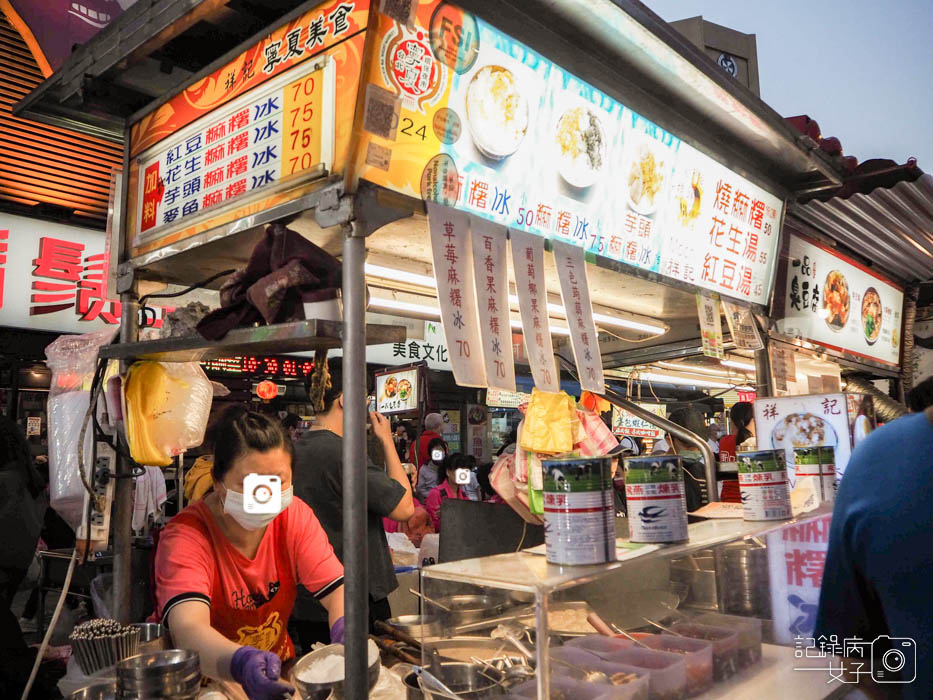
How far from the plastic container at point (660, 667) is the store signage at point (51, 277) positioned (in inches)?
301

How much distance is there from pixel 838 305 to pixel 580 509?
17.9 ft

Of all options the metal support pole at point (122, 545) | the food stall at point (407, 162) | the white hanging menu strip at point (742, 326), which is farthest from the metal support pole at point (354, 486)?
the white hanging menu strip at point (742, 326)

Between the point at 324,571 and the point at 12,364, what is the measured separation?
7348mm

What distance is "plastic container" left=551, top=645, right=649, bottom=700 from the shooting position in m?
1.66

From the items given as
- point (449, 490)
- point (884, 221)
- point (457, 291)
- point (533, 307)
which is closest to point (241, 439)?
point (457, 291)

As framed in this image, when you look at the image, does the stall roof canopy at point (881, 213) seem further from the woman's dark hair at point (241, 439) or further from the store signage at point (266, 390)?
the store signage at point (266, 390)

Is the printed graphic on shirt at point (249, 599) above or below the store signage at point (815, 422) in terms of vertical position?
below

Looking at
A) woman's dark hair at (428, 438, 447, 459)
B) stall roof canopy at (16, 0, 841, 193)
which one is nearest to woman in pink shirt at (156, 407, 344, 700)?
stall roof canopy at (16, 0, 841, 193)

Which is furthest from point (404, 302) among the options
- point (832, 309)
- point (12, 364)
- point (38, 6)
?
point (38, 6)

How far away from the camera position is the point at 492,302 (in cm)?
258

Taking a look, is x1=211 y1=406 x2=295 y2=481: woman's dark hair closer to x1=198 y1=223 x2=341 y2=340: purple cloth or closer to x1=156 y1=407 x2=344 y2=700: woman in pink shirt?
x1=156 y1=407 x2=344 y2=700: woman in pink shirt

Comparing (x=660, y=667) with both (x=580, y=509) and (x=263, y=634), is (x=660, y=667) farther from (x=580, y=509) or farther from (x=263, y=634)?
(x=263, y=634)

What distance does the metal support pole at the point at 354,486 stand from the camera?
1892mm

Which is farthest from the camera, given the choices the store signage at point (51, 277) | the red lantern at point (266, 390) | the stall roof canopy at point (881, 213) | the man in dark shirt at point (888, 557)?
the red lantern at point (266, 390)
